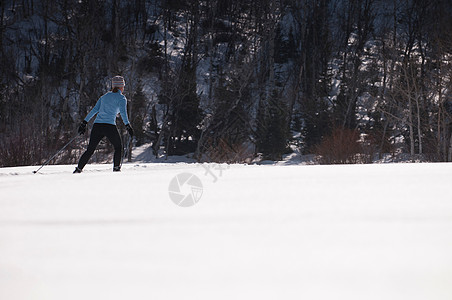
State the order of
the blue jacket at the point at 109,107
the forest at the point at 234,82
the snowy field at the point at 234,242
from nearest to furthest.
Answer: the snowy field at the point at 234,242, the blue jacket at the point at 109,107, the forest at the point at 234,82

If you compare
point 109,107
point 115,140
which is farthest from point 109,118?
point 115,140

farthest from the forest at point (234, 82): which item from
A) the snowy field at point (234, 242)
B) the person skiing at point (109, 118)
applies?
the snowy field at point (234, 242)

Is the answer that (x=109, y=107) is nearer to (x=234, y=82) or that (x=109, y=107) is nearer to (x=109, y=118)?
(x=109, y=118)

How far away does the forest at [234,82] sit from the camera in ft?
A: 60.2

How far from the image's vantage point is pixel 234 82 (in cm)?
2228

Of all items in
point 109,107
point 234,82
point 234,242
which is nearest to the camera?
point 234,242

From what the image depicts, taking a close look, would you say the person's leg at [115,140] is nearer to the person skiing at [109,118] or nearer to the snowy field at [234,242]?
the person skiing at [109,118]

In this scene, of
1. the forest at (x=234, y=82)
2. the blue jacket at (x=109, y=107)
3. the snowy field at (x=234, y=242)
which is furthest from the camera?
the forest at (x=234, y=82)

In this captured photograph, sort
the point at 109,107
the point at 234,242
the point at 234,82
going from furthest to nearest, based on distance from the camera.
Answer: the point at 234,82
the point at 109,107
the point at 234,242

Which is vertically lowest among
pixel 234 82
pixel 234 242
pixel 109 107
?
pixel 234 242

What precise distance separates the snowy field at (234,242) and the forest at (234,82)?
989cm

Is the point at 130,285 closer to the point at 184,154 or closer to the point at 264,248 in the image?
the point at 264,248

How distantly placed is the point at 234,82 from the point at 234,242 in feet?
67.6

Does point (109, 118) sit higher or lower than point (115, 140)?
higher
